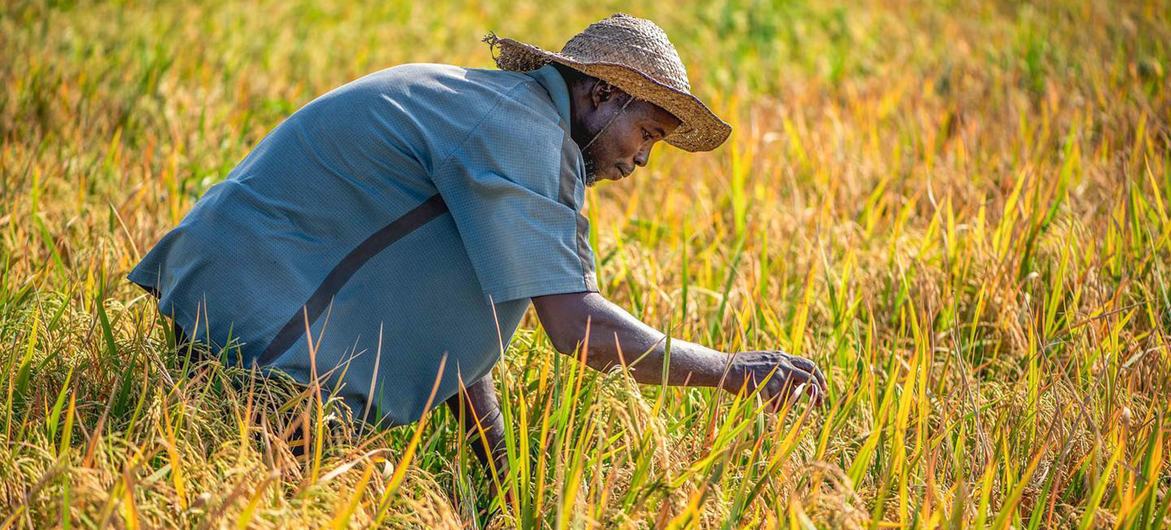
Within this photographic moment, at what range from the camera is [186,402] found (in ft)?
5.77

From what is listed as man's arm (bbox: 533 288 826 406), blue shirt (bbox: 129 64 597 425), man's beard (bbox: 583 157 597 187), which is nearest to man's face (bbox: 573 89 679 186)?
man's beard (bbox: 583 157 597 187)

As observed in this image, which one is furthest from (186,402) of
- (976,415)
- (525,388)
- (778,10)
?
(778,10)

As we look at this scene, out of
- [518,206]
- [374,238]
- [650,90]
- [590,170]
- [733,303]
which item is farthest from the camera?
[733,303]

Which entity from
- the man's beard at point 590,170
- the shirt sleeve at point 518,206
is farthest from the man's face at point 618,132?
the shirt sleeve at point 518,206

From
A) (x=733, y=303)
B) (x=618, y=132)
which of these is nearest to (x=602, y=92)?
(x=618, y=132)

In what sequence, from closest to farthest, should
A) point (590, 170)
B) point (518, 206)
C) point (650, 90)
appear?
1. point (518, 206)
2. point (650, 90)
3. point (590, 170)

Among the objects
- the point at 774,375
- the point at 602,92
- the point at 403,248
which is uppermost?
the point at 602,92

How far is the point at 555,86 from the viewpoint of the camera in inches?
78.0

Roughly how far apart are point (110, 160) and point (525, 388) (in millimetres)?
2044

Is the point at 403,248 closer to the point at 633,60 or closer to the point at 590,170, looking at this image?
the point at 590,170

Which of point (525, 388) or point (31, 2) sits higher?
point (31, 2)

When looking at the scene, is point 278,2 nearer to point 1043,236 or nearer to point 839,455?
point 1043,236

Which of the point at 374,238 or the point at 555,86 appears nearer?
the point at 374,238

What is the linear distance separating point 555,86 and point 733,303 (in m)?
1.18
